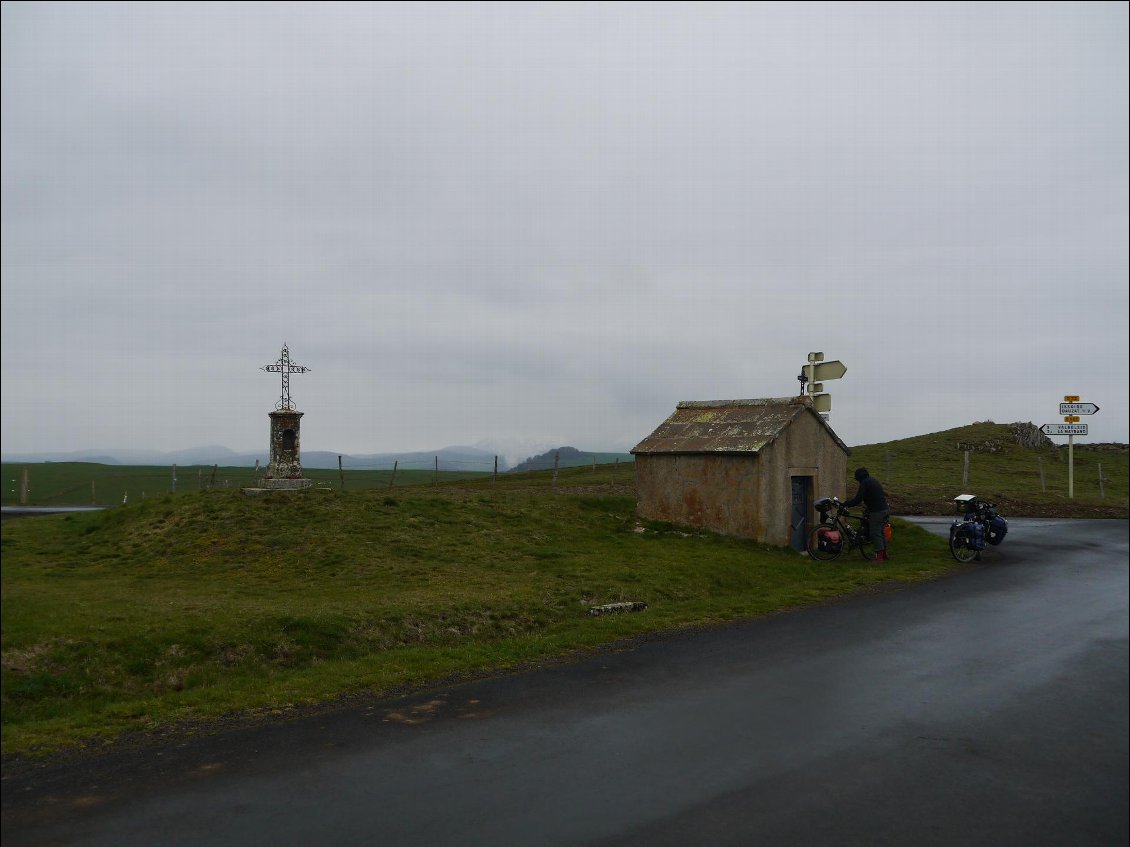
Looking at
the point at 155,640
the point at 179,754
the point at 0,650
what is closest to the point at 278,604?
the point at 155,640

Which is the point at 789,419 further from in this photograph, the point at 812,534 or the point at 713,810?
the point at 713,810

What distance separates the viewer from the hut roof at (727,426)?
901 inches

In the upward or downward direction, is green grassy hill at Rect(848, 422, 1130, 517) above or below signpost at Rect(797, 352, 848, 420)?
below

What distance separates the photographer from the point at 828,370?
77.0 ft

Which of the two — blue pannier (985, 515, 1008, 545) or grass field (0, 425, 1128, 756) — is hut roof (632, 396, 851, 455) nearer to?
grass field (0, 425, 1128, 756)

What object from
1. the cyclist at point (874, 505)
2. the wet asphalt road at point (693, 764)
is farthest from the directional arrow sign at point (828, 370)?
the wet asphalt road at point (693, 764)

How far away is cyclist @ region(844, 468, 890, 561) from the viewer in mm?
20656

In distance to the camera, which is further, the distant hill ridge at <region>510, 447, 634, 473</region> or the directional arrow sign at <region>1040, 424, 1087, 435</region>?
the distant hill ridge at <region>510, 447, 634, 473</region>

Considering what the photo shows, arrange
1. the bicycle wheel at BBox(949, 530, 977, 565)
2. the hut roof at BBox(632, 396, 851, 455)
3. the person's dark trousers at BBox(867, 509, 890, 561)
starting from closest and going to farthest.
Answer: the bicycle wheel at BBox(949, 530, 977, 565) → the person's dark trousers at BBox(867, 509, 890, 561) → the hut roof at BBox(632, 396, 851, 455)

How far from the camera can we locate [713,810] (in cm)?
583

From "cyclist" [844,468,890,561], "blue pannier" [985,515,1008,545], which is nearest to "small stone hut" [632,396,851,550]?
"cyclist" [844,468,890,561]

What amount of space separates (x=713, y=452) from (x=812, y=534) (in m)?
4.08

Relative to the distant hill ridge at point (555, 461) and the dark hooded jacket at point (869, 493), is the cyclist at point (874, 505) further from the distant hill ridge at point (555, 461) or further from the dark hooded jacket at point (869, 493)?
the distant hill ridge at point (555, 461)

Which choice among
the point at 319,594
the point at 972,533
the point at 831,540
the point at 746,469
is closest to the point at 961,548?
the point at 972,533
